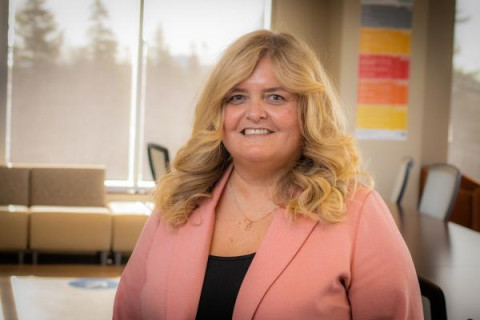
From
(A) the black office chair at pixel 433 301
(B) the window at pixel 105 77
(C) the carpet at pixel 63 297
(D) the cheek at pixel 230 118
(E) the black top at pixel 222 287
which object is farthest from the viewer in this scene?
(B) the window at pixel 105 77

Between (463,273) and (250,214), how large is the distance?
131 centimetres

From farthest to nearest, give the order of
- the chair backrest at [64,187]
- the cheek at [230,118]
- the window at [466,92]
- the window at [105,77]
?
the window at [466,92]
the window at [105,77]
the chair backrest at [64,187]
the cheek at [230,118]

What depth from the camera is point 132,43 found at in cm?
734

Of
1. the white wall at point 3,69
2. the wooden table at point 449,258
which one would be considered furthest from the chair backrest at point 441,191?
the white wall at point 3,69

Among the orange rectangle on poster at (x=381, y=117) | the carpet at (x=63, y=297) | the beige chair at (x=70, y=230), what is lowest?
the carpet at (x=63, y=297)

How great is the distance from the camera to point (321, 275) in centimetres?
152

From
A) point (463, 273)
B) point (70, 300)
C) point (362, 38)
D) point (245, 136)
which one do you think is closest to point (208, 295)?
point (245, 136)

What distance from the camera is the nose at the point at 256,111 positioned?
1662 millimetres

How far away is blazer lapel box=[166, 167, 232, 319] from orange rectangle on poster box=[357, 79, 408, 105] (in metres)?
5.48

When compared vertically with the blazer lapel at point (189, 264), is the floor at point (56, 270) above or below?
below

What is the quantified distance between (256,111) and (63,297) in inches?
150

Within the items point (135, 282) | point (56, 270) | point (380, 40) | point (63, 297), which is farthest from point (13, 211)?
point (135, 282)

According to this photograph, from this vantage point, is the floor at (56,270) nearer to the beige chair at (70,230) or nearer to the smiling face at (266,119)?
the beige chair at (70,230)

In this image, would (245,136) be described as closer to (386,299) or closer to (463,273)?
(386,299)
